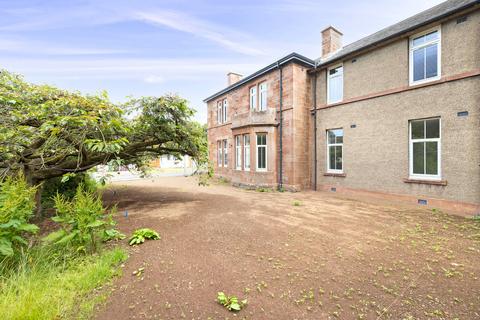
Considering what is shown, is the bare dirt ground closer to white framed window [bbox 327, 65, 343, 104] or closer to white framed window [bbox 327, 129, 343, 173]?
white framed window [bbox 327, 129, 343, 173]

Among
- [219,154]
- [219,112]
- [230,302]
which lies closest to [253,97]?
[219,112]

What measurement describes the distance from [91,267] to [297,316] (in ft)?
10.8

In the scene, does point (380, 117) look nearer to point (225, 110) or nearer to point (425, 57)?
point (425, 57)

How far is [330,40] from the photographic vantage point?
43.5ft

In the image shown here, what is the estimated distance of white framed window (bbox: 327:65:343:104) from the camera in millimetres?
11414

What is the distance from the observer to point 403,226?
237 inches

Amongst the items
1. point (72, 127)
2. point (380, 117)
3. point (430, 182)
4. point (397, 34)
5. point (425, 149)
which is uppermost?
point (397, 34)

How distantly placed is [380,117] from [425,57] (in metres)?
2.63

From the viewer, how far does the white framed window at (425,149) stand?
809 centimetres

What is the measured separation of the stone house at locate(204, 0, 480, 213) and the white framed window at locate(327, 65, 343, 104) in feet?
0.18

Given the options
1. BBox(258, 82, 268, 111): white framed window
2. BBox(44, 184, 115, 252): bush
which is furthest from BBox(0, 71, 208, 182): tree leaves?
BBox(258, 82, 268, 111): white framed window

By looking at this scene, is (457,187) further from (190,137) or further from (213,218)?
(190,137)

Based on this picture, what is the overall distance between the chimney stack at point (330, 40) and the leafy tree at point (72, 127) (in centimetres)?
1020

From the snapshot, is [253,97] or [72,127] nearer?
[72,127]
